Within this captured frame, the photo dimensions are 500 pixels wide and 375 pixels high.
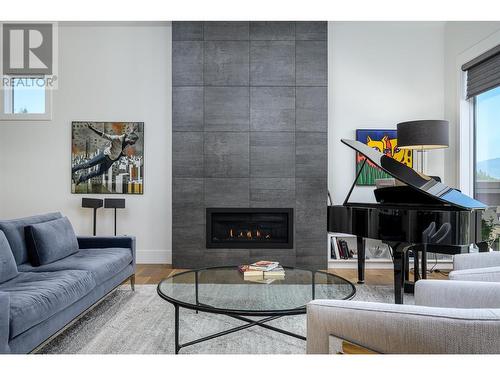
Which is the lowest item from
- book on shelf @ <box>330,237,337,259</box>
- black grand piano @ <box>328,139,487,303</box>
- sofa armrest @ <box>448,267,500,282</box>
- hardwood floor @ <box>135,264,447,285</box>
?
hardwood floor @ <box>135,264,447,285</box>

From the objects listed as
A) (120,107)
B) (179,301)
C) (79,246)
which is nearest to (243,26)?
(120,107)

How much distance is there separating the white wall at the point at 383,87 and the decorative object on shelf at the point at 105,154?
102 inches

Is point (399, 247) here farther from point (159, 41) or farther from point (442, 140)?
point (159, 41)

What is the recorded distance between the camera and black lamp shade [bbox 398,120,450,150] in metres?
4.01

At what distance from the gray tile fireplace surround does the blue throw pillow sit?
155 centimetres

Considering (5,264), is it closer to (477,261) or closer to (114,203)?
(114,203)

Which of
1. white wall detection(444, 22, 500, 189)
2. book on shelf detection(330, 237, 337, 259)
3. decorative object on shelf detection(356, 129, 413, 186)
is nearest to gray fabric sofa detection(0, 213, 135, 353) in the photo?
book on shelf detection(330, 237, 337, 259)

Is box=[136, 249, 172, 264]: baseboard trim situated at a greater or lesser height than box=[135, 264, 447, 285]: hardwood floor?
greater

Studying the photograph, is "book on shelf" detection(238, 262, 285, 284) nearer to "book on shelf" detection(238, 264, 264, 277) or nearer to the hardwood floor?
"book on shelf" detection(238, 264, 264, 277)

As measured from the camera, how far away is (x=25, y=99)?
502 cm

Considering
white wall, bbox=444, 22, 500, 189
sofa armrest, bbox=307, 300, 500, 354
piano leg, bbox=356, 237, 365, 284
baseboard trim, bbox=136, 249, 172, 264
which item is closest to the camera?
sofa armrest, bbox=307, 300, 500, 354

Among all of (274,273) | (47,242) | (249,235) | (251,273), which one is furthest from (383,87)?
(47,242)

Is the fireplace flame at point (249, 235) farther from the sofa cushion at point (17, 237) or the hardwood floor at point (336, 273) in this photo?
the sofa cushion at point (17, 237)
